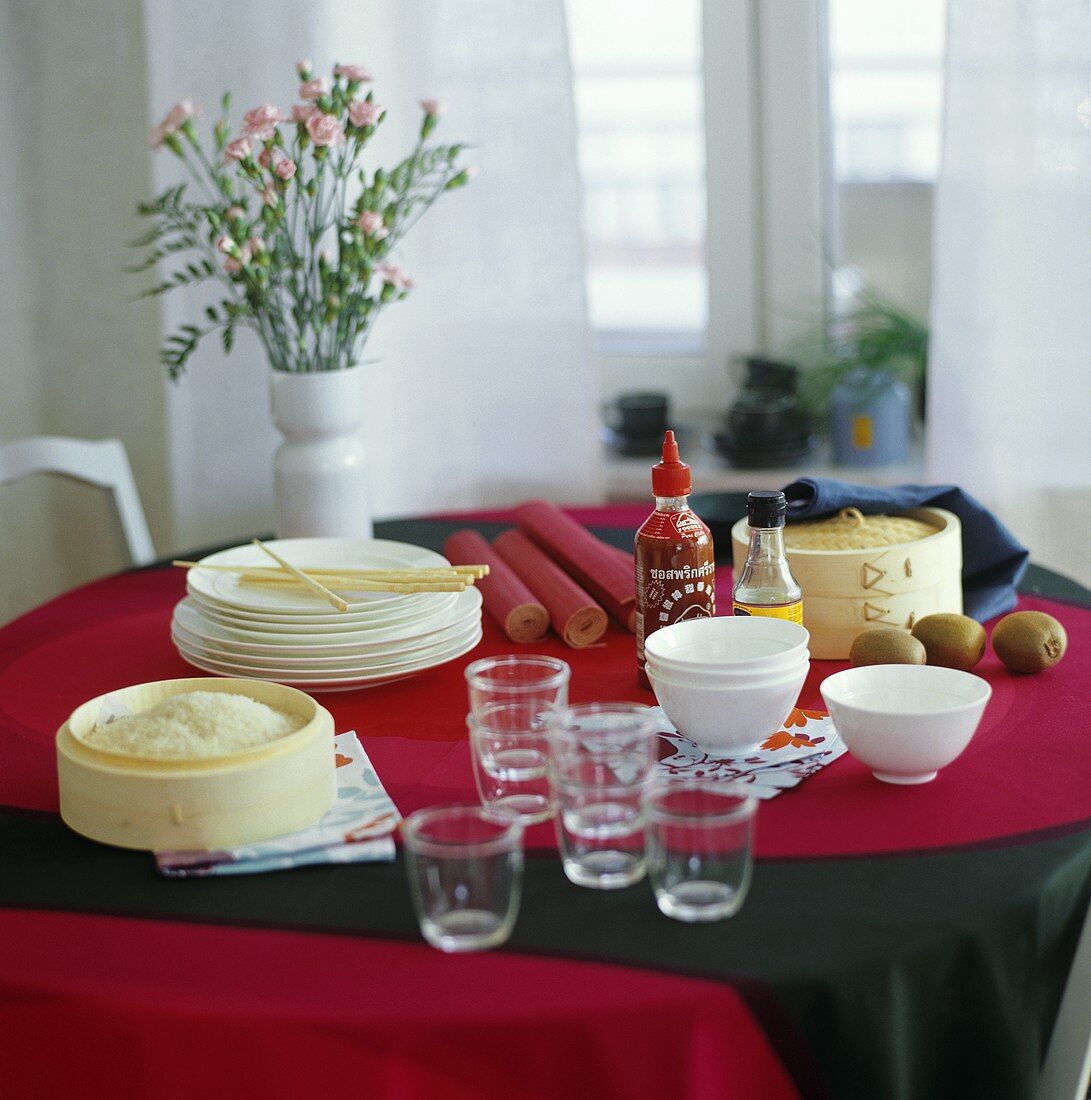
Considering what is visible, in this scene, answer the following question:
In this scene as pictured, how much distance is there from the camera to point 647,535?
4.22ft

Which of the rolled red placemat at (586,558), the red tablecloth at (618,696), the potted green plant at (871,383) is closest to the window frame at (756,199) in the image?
the potted green plant at (871,383)

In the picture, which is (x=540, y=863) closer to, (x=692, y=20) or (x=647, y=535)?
(x=647, y=535)

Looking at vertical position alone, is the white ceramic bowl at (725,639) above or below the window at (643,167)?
Answer: below

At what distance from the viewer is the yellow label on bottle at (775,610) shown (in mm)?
1291

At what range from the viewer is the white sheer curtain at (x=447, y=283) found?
2.52 meters

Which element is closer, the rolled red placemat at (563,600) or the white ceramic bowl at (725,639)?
the white ceramic bowl at (725,639)

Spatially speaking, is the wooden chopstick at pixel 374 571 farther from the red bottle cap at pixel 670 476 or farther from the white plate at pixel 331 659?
the red bottle cap at pixel 670 476

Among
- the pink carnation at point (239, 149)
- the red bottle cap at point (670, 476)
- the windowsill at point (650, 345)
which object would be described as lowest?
the windowsill at point (650, 345)

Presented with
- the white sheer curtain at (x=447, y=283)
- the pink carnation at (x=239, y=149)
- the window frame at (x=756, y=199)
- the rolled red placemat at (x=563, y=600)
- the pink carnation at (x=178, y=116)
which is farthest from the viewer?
the window frame at (x=756, y=199)

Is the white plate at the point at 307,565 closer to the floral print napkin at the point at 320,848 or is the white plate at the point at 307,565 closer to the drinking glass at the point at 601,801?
the floral print napkin at the point at 320,848

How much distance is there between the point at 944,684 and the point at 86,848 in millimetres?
693

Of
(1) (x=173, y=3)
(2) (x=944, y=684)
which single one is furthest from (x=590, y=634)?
(1) (x=173, y=3)

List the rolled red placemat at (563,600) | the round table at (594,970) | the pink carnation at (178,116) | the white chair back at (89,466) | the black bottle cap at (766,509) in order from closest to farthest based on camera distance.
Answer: the round table at (594,970) < the black bottle cap at (766,509) < the rolled red placemat at (563,600) < the pink carnation at (178,116) < the white chair back at (89,466)

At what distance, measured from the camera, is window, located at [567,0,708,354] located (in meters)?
2.89
